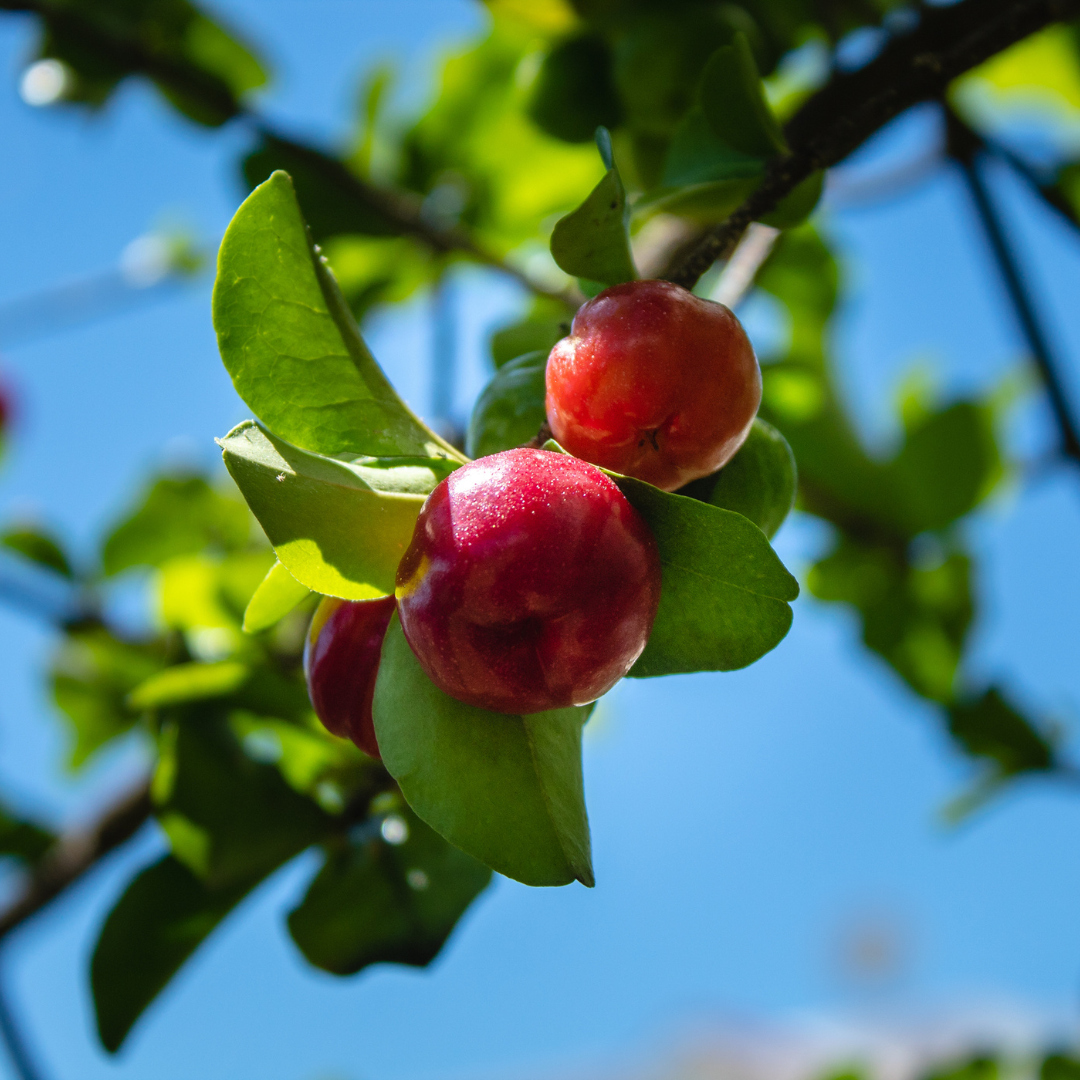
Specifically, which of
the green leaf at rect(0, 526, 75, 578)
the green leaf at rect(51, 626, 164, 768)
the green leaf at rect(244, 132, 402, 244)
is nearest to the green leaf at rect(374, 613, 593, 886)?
the green leaf at rect(244, 132, 402, 244)

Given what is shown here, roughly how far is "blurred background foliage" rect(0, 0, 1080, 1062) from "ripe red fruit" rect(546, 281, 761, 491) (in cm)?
7

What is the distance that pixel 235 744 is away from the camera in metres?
0.91

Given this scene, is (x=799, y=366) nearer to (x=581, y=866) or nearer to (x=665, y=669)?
(x=665, y=669)

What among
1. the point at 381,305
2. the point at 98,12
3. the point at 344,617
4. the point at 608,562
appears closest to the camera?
the point at 608,562

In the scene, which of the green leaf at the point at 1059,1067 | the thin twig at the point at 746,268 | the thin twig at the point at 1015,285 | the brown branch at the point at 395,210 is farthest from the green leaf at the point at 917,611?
the thin twig at the point at 746,268

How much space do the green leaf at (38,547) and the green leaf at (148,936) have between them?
94 cm

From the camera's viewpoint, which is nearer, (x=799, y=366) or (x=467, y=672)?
(x=467, y=672)

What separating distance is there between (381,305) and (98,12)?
1.89 ft

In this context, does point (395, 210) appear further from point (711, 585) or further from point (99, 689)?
point (711, 585)

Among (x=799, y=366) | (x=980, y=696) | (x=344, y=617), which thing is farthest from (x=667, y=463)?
(x=980, y=696)

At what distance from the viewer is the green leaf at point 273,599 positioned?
1.93 feet

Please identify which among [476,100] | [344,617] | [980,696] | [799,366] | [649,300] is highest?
[649,300]

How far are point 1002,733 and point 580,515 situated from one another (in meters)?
1.24

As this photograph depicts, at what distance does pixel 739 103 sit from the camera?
26.3 inches
